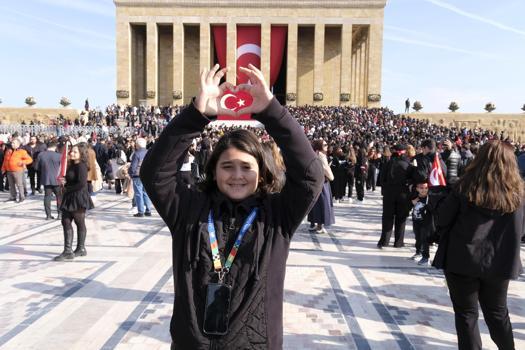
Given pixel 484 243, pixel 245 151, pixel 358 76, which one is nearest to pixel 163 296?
pixel 484 243

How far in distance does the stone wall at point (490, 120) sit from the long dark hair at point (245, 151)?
39.1m

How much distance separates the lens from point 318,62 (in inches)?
1626

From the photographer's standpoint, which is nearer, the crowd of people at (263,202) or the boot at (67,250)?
the crowd of people at (263,202)

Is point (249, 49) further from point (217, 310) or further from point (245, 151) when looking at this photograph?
point (217, 310)

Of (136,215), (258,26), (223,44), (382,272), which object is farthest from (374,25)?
(382,272)

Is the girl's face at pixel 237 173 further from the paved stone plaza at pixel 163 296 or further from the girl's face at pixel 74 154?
the girl's face at pixel 74 154

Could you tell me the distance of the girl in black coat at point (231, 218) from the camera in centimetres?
178

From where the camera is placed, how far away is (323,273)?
20.2ft

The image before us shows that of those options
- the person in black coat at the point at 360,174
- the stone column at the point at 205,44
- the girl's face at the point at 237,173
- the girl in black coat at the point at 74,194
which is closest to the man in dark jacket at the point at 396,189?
the girl in black coat at the point at 74,194

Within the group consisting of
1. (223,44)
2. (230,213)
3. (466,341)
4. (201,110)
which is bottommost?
(466,341)

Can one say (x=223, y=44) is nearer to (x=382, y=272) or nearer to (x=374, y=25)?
(x=374, y=25)

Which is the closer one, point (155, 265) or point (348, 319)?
point (348, 319)

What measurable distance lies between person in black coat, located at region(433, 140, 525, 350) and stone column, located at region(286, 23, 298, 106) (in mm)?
38025

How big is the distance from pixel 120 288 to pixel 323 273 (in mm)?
2543
